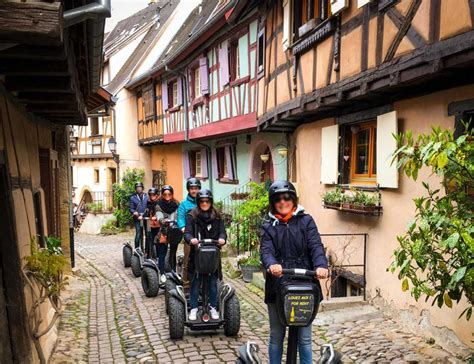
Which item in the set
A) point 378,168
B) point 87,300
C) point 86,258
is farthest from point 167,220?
point 86,258

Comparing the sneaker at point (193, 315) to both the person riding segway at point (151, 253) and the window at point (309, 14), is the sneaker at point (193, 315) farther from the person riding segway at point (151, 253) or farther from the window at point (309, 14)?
the window at point (309, 14)

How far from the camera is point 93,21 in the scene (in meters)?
3.57

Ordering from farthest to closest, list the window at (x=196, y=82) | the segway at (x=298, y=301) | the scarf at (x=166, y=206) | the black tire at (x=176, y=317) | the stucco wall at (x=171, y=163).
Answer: the stucco wall at (x=171, y=163) → the window at (x=196, y=82) → the scarf at (x=166, y=206) → the black tire at (x=176, y=317) → the segway at (x=298, y=301)

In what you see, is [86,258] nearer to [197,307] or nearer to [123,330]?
[123,330]

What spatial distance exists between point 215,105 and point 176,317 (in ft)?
31.5

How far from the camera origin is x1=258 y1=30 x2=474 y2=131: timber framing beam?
4.13 m

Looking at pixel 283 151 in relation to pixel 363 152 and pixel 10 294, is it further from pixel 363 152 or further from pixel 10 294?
pixel 10 294

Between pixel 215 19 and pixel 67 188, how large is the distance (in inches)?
223

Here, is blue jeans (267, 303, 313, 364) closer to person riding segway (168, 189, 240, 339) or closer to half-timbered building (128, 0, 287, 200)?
person riding segway (168, 189, 240, 339)

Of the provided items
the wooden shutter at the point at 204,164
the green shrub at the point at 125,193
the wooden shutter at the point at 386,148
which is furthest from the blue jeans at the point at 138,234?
the green shrub at the point at 125,193

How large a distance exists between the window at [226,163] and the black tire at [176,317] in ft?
30.7

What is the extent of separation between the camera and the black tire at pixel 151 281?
772 cm

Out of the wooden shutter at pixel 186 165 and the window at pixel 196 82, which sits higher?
the window at pixel 196 82

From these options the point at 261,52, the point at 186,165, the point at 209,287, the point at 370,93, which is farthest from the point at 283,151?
the point at 186,165
